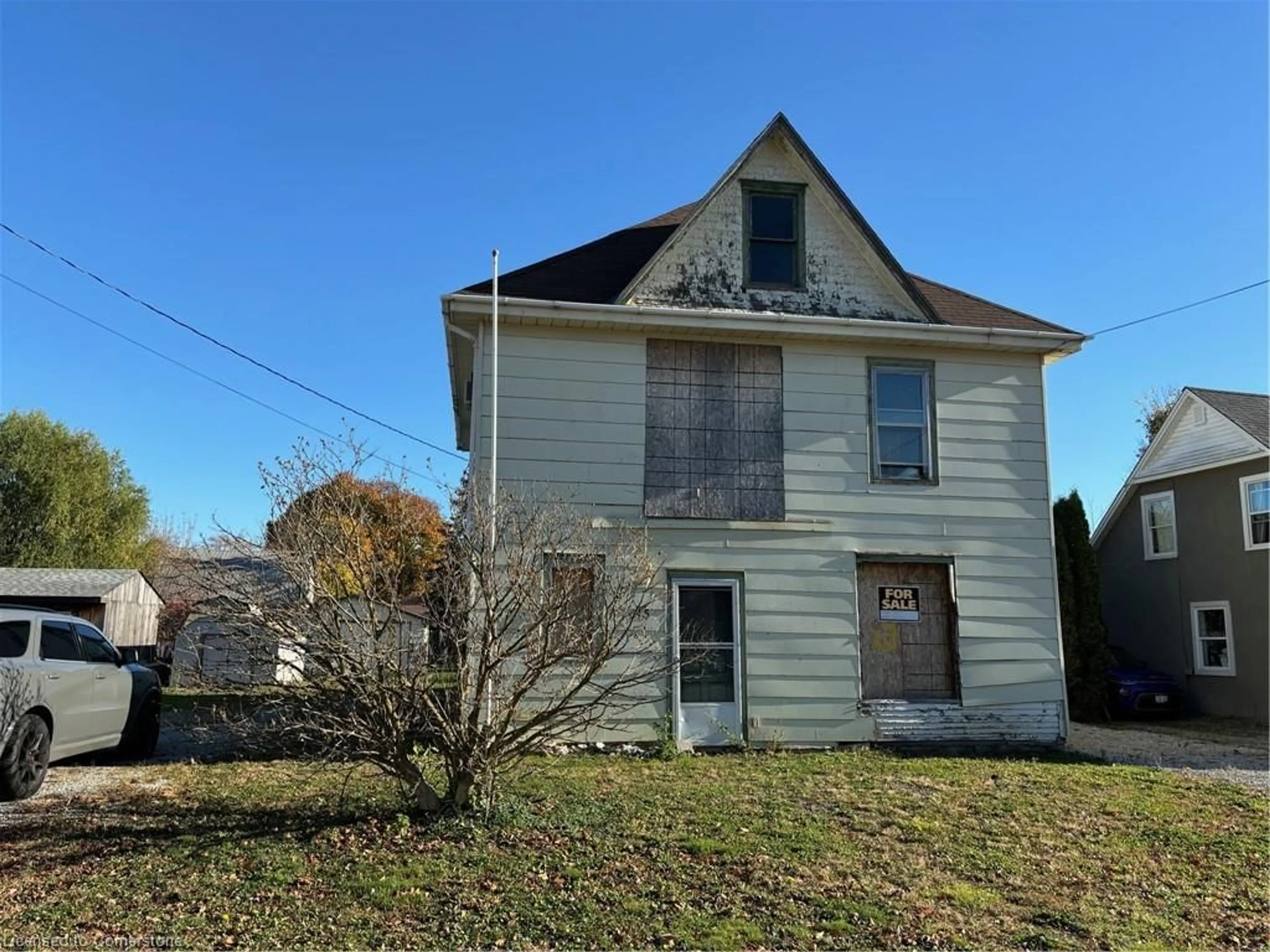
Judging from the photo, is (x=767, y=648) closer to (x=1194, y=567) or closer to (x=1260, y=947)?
(x=1260, y=947)

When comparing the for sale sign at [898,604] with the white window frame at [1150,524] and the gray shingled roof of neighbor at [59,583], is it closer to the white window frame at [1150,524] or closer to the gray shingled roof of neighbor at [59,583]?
the white window frame at [1150,524]

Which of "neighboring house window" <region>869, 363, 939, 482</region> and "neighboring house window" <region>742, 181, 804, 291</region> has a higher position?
"neighboring house window" <region>742, 181, 804, 291</region>

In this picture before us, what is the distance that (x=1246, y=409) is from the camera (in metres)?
18.1

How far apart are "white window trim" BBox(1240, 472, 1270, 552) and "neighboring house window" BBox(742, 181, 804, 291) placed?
1079 centimetres

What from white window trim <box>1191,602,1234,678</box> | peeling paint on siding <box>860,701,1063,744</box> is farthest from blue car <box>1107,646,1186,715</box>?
peeling paint on siding <box>860,701,1063,744</box>

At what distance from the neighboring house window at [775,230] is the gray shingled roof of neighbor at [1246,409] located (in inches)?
414

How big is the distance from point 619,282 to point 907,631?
571cm

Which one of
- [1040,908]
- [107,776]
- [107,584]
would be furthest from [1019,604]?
[107,584]

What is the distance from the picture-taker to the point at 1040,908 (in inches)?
200

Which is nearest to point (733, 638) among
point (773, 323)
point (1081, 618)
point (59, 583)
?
point (773, 323)

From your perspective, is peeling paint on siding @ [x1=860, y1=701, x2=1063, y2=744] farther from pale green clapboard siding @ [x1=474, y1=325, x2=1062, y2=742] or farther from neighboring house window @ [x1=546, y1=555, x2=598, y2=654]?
neighboring house window @ [x1=546, y1=555, x2=598, y2=654]

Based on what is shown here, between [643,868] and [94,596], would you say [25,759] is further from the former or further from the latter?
[94,596]

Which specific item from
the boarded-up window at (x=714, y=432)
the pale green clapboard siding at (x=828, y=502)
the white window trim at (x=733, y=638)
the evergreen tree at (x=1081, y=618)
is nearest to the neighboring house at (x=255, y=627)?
the pale green clapboard siding at (x=828, y=502)

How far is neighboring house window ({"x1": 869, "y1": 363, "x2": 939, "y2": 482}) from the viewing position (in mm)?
11414
